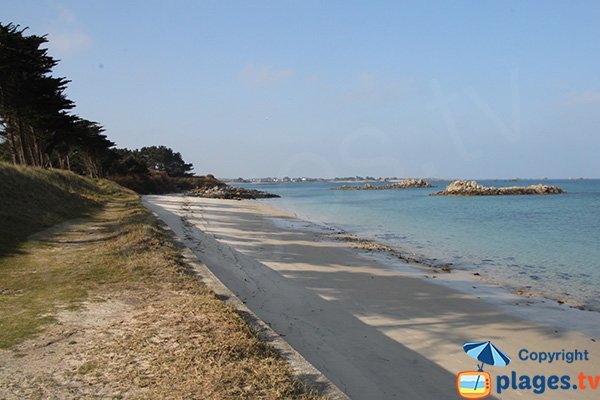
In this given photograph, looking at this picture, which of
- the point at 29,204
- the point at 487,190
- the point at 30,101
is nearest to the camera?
the point at 29,204

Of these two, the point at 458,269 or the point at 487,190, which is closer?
the point at 458,269

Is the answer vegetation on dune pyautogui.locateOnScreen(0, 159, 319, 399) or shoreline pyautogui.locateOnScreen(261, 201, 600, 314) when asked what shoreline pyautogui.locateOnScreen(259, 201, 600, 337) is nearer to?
shoreline pyautogui.locateOnScreen(261, 201, 600, 314)

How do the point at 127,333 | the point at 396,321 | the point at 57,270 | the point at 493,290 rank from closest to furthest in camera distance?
the point at 127,333, the point at 396,321, the point at 57,270, the point at 493,290

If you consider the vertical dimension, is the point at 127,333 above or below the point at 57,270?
below

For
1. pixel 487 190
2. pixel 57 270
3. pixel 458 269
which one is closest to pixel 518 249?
pixel 458 269

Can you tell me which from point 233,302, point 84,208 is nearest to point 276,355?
point 233,302

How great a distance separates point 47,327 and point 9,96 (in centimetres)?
2755

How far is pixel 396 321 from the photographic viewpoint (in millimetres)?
7496

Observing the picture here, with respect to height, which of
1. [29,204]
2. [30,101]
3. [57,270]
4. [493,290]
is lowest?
[493,290]

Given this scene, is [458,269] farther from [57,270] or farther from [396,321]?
[57,270]

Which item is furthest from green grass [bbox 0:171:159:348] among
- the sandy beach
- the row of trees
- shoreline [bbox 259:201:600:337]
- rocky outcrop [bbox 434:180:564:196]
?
rocky outcrop [bbox 434:180:564:196]

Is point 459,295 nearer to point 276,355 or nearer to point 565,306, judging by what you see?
point 565,306

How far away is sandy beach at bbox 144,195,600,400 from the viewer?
17.1 ft

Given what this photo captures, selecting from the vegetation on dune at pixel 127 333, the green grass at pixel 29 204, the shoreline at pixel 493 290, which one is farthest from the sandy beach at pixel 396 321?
the green grass at pixel 29 204
